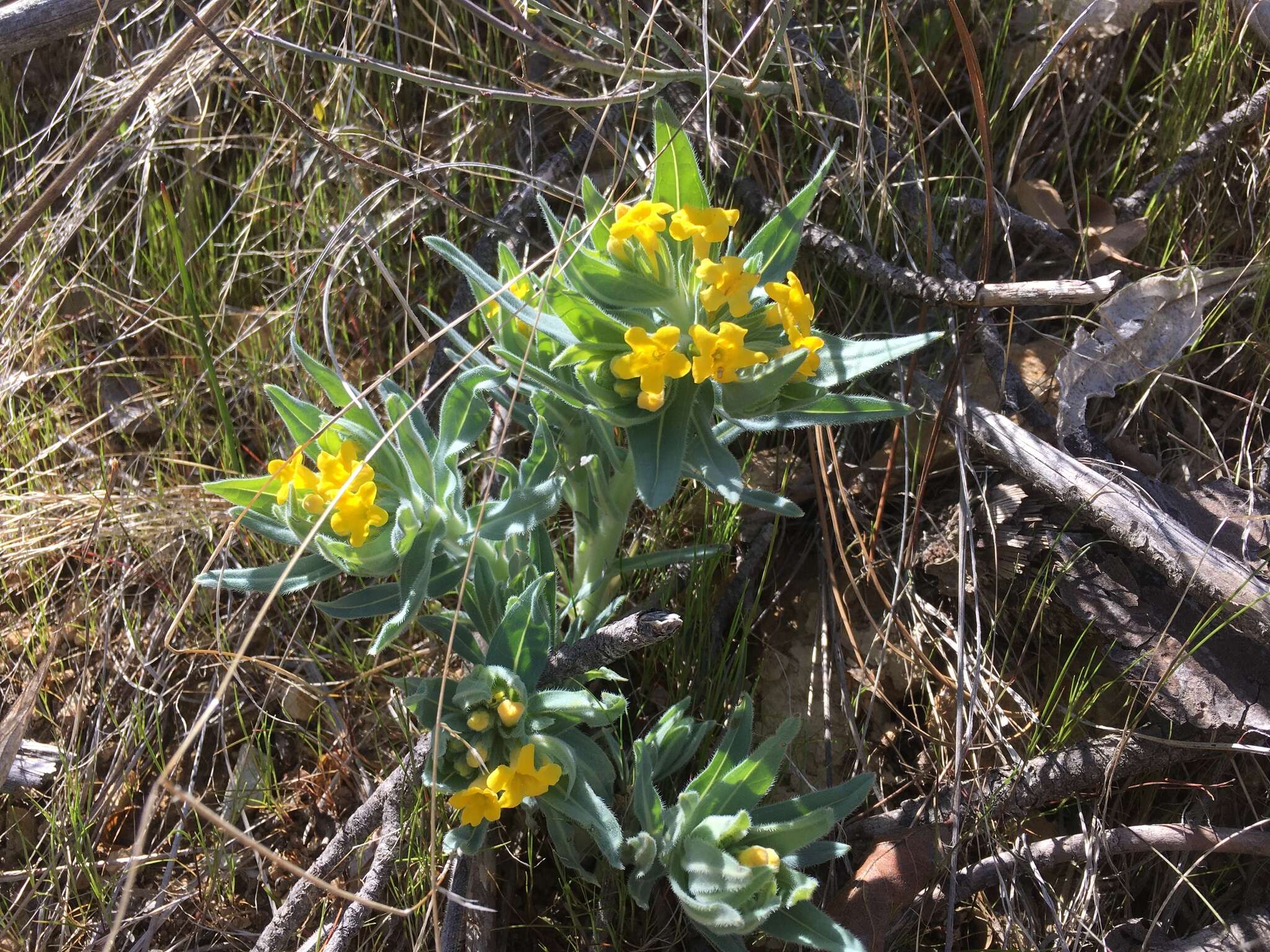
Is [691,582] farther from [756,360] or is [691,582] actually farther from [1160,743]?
[1160,743]

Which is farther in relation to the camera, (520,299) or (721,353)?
(520,299)

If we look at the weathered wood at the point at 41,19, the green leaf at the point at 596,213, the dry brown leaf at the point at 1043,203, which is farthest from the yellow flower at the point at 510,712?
the dry brown leaf at the point at 1043,203

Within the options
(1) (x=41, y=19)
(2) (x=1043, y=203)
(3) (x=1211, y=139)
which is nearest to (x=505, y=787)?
(1) (x=41, y=19)

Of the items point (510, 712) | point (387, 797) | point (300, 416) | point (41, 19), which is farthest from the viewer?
point (41, 19)

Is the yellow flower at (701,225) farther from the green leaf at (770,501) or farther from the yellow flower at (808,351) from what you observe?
the green leaf at (770,501)

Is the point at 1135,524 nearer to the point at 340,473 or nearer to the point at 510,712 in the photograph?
the point at 510,712

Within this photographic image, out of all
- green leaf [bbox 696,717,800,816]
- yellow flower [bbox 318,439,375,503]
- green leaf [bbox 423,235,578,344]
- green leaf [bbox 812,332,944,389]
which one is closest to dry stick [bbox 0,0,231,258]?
green leaf [bbox 423,235,578,344]
